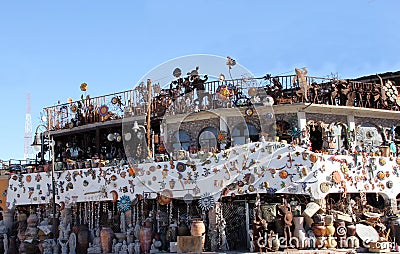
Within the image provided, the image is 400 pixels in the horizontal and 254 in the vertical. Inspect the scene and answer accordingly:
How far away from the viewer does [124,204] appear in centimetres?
2014

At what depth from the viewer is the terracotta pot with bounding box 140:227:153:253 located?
1852 centimetres

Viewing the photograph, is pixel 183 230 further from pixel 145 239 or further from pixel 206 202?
pixel 145 239

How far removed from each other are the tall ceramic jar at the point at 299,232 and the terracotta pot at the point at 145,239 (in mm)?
4844

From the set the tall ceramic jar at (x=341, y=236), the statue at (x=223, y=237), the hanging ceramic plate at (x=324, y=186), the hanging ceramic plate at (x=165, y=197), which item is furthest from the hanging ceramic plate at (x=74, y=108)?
the tall ceramic jar at (x=341, y=236)

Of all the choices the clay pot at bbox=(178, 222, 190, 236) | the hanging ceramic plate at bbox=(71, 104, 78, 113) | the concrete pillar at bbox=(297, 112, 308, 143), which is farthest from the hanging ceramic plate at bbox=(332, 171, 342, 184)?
the hanging ceramic plate at bbox=(71, 104, 78, 113)

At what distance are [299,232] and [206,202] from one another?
3.33 metres

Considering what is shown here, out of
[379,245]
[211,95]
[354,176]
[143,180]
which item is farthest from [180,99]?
[379,245]

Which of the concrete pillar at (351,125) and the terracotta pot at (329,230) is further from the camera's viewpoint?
the concrete pillar at (351,125)

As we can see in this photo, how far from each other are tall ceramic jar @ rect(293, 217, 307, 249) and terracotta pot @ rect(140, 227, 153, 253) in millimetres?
4844

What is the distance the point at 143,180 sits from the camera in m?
20.0

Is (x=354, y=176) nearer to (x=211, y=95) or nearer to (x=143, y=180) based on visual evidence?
(x=211, y=95)

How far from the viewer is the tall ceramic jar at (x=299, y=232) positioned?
56.1ft

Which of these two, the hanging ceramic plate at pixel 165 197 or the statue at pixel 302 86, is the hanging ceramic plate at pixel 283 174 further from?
the hanging ceramic plate at pixel 165 197

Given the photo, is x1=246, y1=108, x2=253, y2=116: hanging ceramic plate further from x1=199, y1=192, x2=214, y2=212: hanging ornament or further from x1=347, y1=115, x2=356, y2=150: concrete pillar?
x1=347, y1=115, x2=356, y2=150: concrete pillar
